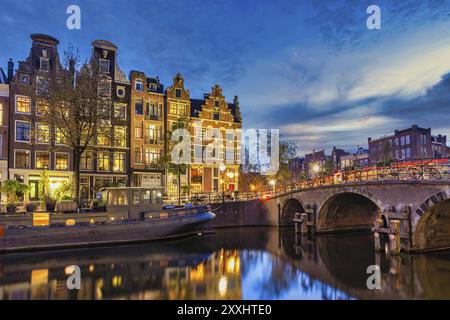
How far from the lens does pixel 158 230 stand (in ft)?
82.6

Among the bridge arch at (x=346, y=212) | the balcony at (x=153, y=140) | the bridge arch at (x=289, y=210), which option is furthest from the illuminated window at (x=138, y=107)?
the bridge arch at (x=346, y=212)

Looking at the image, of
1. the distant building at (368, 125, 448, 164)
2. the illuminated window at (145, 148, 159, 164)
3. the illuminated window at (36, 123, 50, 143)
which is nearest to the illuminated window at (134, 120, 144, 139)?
the illuminated window at (145, 148, 159, 164)

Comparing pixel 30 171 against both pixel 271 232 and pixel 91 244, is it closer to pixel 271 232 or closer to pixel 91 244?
pixel 91 244

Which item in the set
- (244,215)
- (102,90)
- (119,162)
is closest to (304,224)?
(244,215)

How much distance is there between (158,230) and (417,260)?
17.5 meters

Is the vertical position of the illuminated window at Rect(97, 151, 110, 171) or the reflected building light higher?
the illuminated window at Rect(97, 151, 110, 171)

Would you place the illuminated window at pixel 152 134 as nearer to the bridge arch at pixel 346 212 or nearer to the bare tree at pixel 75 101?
the bare tree at pixel 75 101

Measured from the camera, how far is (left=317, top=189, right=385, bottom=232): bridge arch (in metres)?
28.9

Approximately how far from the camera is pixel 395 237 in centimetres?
2009

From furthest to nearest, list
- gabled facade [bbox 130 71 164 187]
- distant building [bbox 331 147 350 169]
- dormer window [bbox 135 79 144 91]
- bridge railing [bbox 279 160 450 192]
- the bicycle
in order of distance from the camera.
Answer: distant building [bbox 331 147 350 169], dormer window [bbox 135 79 144 91], gabled facade [bbox 130 71 164 187], bridge railing [bbox 279 160 450 192], the bicycle

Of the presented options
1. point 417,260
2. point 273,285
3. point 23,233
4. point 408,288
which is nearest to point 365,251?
point 417,260

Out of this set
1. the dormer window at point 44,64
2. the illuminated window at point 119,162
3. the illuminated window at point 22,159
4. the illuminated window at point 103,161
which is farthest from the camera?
the illuminated window at point 119,162

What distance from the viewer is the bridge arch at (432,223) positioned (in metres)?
19.0

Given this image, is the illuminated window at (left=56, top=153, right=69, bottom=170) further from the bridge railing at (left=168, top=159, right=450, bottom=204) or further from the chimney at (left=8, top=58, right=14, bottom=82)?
the bridge railing at (left=168, top=159, right=450, bottom=204)
